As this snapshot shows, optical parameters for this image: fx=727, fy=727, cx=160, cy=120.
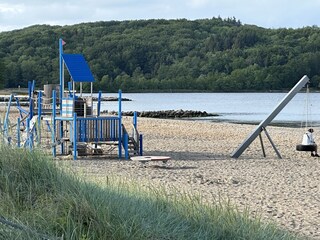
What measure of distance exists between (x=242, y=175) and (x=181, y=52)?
140 metres

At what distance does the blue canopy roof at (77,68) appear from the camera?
721 inches

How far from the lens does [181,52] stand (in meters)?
155

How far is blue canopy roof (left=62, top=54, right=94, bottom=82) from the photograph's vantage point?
18.3 metres

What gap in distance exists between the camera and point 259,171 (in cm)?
1595

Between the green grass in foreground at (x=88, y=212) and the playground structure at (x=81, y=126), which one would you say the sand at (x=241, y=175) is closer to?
the playground structure at (x=81, y=126)

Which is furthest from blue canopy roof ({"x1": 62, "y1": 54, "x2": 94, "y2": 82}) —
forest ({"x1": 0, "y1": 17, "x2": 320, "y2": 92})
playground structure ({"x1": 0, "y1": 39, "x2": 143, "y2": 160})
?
forest ({"x1": 0, "y1": 17, "x2": 320, "y2": 92})

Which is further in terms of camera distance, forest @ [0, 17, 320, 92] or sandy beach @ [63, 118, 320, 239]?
forest @ [0, 17, 320, 92]

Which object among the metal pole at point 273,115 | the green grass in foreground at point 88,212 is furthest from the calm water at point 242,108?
the green grass in foreground at point 88,212

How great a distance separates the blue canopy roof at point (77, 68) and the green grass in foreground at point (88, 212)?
1020 cm

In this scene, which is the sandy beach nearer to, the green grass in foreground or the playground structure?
the playground structure

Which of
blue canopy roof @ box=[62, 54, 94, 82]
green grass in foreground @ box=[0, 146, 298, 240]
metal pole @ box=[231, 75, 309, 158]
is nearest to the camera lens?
green grass in foreground @ box=[0, 146, 298, 240]

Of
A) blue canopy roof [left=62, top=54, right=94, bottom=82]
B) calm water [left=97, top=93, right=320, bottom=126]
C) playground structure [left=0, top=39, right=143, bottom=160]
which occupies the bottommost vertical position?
calm water [left=97, top=93, right=320, bottom=126]

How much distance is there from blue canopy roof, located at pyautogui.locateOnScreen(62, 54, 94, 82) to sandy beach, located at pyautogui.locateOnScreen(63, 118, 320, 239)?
2.18 metres

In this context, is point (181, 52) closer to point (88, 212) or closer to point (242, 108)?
point (242, 108)
